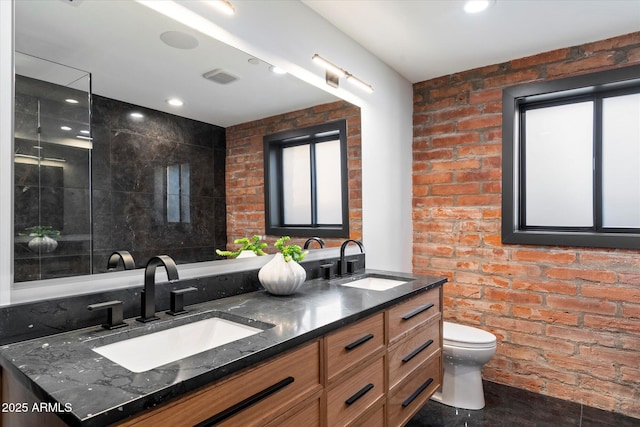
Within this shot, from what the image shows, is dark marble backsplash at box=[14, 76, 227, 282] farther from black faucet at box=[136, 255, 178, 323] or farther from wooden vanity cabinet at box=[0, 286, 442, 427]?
wooden vanity cabinet at box=[0, 286, 442, 427]

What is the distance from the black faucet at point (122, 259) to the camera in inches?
50.4

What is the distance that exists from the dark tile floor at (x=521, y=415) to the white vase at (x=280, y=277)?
136cm

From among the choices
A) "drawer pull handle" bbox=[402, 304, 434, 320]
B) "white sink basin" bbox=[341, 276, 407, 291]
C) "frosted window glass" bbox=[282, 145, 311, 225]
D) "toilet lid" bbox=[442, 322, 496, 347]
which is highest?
"frosted window glass" bbox=[282, 145, 311, 225]

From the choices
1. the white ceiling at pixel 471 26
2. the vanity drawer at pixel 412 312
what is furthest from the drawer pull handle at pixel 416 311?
the white ceiling at pixel 471 26

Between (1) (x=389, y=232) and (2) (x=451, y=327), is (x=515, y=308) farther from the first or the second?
(1) (x=389, y=232)

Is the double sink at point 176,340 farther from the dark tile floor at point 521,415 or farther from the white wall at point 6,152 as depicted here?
the dark tile floor at point 521,415

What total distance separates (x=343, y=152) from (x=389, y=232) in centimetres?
83

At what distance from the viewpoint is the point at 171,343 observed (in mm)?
1230

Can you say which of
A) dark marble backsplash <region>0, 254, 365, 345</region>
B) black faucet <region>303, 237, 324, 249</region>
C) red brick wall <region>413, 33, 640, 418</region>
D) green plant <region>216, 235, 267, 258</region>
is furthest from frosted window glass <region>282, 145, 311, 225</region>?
red brick wall <region>413, 33, 640, 418</region>

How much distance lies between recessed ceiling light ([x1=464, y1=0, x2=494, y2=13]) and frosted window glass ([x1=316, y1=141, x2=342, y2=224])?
1.05 m

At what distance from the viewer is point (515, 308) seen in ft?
8.91

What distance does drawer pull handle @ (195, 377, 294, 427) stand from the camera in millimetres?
881

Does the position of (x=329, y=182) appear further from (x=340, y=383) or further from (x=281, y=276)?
(x=340, y=383)

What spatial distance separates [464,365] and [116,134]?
94.8 inches
